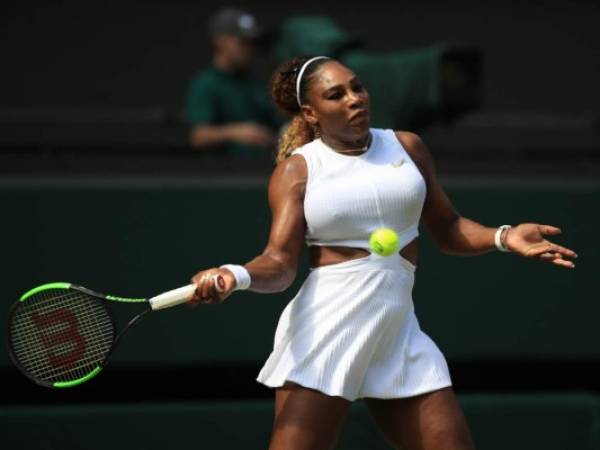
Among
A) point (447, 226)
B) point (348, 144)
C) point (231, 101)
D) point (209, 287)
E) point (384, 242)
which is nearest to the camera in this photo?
point (209, 287)

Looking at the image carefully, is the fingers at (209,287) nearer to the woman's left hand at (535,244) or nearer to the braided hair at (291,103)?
the braided hair at (291,103)

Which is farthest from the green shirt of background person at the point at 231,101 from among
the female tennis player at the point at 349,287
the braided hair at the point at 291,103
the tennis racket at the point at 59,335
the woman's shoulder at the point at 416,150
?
the tennis racket at the point at 59,335

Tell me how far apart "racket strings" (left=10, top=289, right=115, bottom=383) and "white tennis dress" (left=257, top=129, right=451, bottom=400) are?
0.56m

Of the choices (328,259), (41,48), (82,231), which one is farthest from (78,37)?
(328,259)

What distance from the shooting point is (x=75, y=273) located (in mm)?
5762

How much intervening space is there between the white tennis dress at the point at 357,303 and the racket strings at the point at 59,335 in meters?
0.56

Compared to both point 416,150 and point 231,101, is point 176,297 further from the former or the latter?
point 231,101

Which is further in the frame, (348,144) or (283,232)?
(348,144)

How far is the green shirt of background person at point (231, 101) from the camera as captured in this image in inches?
255

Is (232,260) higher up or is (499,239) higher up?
(499,239)

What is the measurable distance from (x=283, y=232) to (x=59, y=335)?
782 millimetres

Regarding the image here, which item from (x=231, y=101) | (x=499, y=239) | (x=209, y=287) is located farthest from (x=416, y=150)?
(x=231, y=101)

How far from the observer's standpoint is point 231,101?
21.9 feet

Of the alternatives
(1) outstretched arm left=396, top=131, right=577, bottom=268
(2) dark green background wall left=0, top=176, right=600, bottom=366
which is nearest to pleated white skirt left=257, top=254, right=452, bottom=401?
(1) outstretched arm left=396, top=131, right=577, bottom=268
